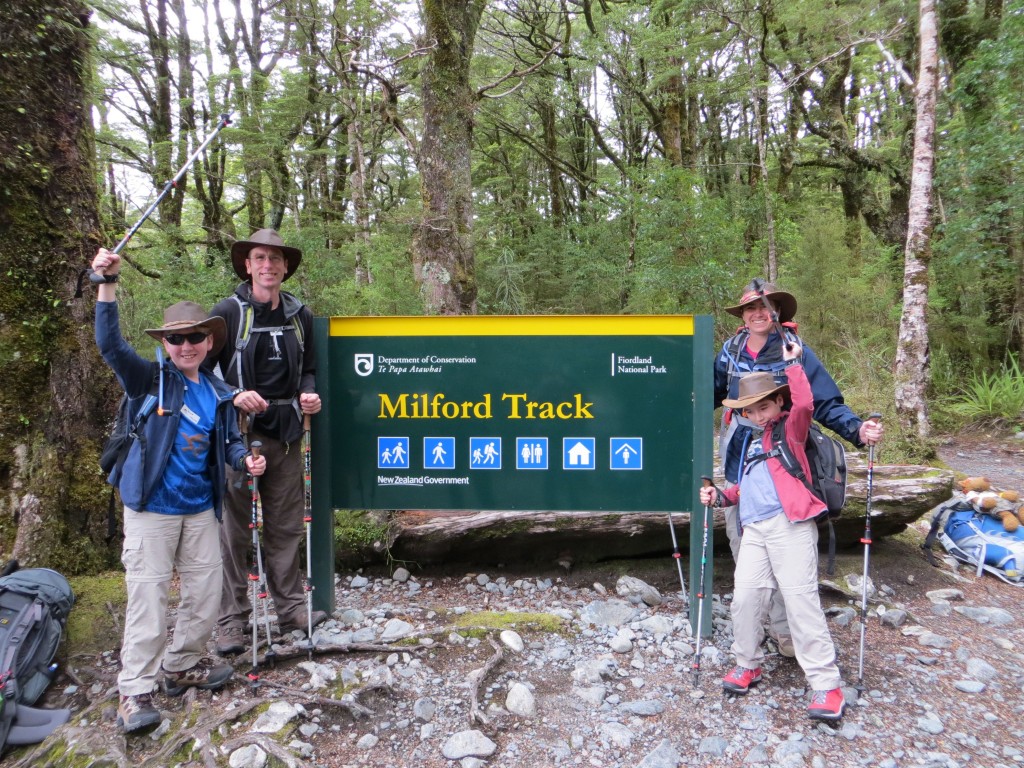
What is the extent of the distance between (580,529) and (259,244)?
3.37 metres

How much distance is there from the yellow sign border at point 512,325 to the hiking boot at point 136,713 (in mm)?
2462

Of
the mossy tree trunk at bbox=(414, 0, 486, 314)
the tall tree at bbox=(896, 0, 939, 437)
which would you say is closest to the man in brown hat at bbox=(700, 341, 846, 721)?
the mossy tree trunk at bbox=(414, 0, 486, 314)

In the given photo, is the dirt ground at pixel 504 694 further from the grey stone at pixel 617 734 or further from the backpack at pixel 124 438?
the backpack at pixel 124 438

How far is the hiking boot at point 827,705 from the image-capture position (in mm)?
3166

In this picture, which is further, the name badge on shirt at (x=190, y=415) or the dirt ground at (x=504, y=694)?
the name badge on shirt at (x=190, y=415)

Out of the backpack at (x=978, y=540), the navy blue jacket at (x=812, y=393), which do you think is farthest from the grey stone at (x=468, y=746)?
the backpack at (x=978, y=540)

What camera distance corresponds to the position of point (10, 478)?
4.12 m

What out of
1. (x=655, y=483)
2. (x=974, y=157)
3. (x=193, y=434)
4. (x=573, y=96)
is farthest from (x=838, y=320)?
(x=193, y=434)

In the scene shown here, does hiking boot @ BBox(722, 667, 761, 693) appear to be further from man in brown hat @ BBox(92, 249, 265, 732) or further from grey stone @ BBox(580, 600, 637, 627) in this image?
man in brown hat @ BBox(92, 249, 265, 732)

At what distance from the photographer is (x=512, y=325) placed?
14.2ft

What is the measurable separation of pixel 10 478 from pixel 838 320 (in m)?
14.8

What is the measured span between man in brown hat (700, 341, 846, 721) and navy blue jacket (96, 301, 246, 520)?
3021 millimetres

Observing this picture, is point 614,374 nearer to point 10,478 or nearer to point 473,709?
point 473,709

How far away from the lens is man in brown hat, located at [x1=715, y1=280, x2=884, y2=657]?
12.1 ft
